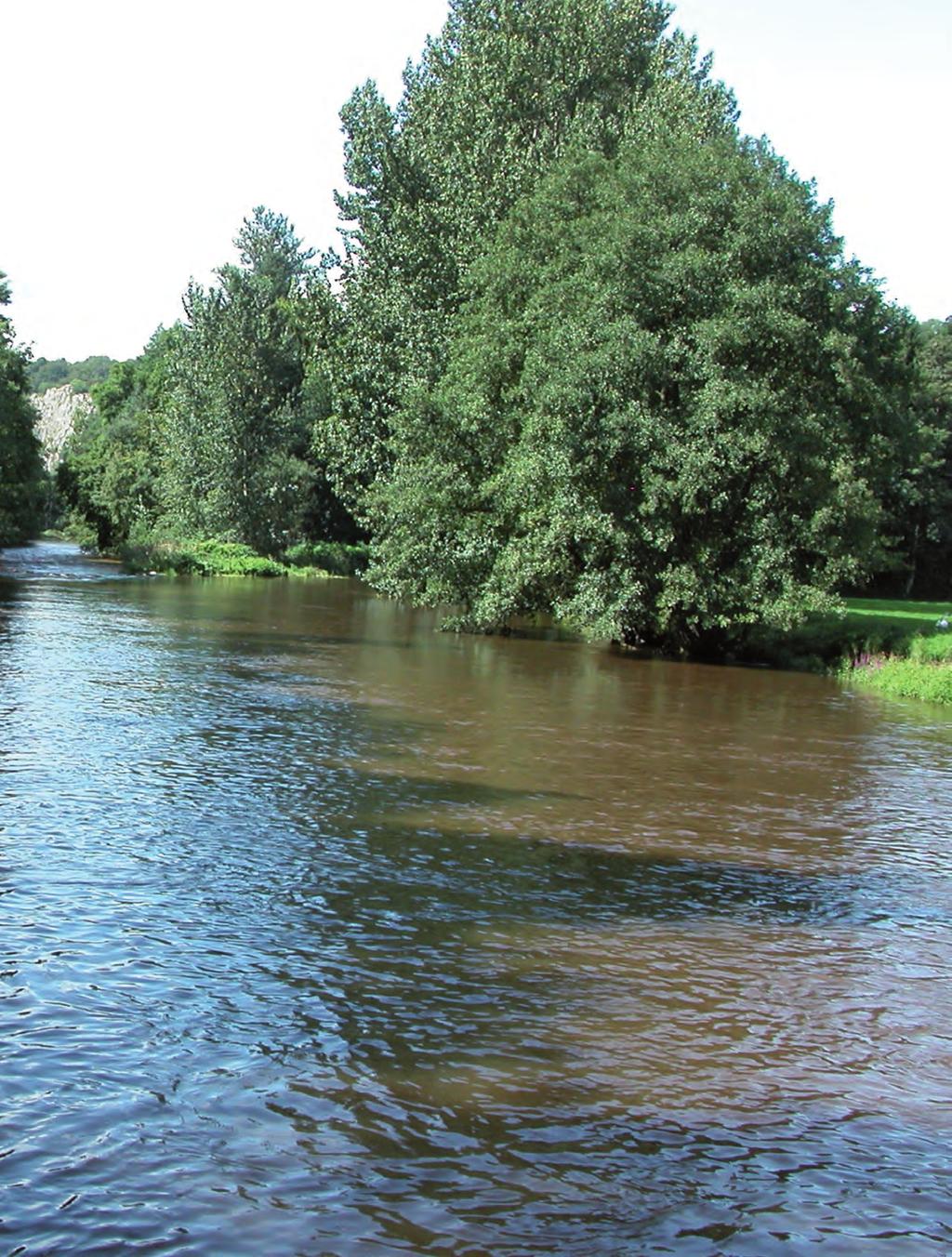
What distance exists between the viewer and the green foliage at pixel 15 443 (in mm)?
70125

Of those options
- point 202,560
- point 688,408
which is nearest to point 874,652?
point 688,408

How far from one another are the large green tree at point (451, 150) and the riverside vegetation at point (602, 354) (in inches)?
5.1

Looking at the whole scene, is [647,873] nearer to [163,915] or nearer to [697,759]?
[163,915]

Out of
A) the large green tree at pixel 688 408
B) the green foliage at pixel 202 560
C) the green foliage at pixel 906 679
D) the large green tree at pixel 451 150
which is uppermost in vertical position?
the large green tree at pixel 451 150

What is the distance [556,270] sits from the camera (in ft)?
141

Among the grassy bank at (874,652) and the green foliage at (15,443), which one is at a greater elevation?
the green foliage at (15,443)

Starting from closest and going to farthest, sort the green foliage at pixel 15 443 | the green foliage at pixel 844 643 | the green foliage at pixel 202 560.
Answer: the green foliage at pixel 844 643
the green foliage at pixel 15 443
the green foliage at pixel 202 560

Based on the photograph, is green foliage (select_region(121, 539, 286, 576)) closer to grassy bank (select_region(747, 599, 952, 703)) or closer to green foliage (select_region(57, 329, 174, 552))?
green foliage (select_region(57, 329, 174, 552))

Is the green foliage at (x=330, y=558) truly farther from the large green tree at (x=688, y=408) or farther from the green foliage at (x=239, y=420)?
the large green tree at (x=688, y=408)

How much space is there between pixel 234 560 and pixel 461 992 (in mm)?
74474

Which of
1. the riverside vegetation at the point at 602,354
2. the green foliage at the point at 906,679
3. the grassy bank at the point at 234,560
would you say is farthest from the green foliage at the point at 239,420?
the green foliage at the point at 906,679

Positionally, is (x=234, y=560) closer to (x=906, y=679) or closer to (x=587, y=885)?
(x=906, y=679)

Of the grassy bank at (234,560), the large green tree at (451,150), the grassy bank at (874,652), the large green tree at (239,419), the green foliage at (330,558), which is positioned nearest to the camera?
the grassy bank at (874,652)

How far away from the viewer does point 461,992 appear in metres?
10.5
